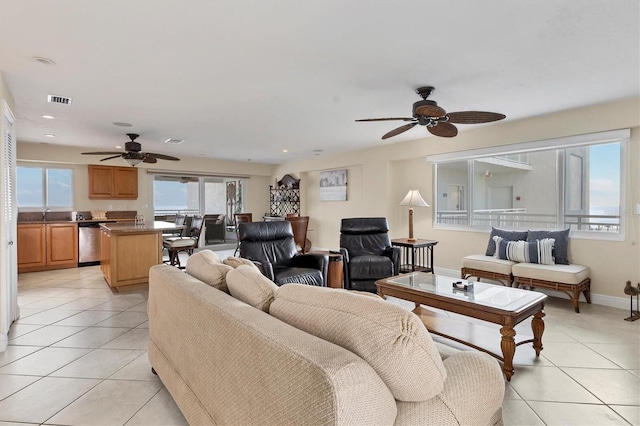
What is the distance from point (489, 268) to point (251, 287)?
3.72m

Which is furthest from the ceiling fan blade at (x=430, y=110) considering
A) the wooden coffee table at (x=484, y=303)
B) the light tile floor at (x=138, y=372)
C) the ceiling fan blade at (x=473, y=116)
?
the light tile floor at (x=138, y=372)

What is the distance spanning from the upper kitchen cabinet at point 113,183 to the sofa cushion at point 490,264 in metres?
6.69

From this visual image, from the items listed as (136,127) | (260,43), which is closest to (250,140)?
(136,127)

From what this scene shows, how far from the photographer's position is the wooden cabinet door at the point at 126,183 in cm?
697

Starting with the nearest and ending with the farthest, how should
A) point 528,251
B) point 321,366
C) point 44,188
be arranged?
point 321,366
point 528,251
point 44,188

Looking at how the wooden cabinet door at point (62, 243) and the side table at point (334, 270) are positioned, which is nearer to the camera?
the side table at point (334, 270)

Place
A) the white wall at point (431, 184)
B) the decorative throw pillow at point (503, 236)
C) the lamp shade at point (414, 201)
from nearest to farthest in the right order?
the white wall at point (431, 184) < the decorative throw pillow at point (503, 236) < the lamp shade at point (414, 201)

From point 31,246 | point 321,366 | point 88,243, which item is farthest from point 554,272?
point 31,246

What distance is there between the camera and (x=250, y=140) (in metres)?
5.80

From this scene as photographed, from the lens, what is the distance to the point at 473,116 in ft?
→ 10.0

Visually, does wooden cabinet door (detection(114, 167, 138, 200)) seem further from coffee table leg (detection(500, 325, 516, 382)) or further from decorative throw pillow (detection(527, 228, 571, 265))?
decorative throw pillow (detection(527, 228, 571, 265))

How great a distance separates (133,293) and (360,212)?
432cm

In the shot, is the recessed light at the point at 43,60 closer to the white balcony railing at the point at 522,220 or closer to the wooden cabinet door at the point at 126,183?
the wooden cabinet door at the point at 126,183

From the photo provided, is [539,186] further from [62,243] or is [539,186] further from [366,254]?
[62,243]
